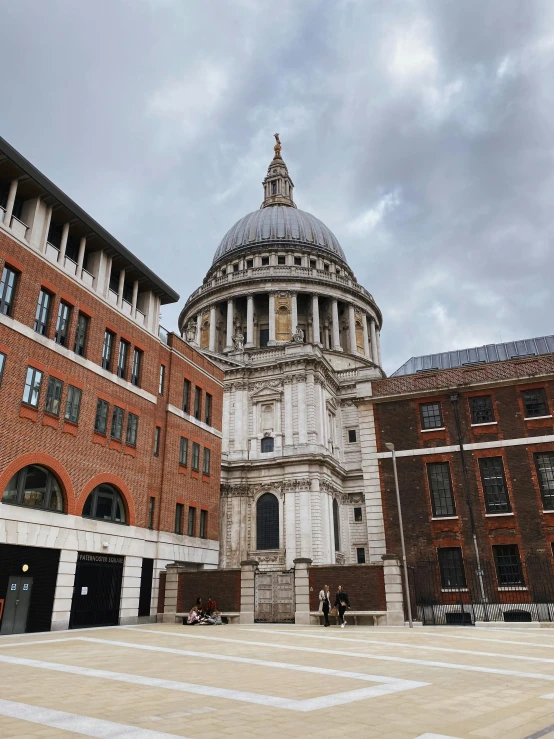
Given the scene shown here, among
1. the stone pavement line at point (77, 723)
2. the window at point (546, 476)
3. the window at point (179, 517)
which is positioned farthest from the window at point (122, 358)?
the window at point (546, 476)

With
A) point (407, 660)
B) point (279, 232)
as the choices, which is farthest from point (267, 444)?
point (279, 232)

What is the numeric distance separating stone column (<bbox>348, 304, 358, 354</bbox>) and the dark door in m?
58.8

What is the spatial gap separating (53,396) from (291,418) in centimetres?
3256

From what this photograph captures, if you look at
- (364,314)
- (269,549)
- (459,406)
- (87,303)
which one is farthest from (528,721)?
(364,314)

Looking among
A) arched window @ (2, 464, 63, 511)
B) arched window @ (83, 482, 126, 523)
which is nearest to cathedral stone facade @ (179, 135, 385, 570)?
arched window @ (83, 482, 126, 523)

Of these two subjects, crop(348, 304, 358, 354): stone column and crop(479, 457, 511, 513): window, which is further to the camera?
crop(348, 304, 358, 354): stone column

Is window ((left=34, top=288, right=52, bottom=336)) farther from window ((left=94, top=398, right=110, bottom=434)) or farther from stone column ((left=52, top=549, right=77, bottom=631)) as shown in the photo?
stone column ((left=52, top=549, right=77, bottom=631))

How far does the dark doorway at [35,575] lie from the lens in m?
21.6

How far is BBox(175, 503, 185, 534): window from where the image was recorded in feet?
109

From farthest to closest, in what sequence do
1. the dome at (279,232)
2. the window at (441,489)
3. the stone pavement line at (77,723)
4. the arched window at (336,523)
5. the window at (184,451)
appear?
the dome at (279,232) → the arched window at (336,523) → the window at (184,451) → the window at (441,489) → the stone pavement line at (77,723)

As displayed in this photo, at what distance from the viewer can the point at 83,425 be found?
2602 cm

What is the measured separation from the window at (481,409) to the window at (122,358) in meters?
20.4

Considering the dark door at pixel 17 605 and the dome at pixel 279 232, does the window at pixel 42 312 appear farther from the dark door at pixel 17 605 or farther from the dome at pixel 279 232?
the dome at pixel 279 232

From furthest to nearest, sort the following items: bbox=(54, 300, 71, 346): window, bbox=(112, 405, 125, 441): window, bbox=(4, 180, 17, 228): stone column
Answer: bbox=(112, 405, 125, 441): window
bbox=(54, 300, 71, 346): window
bbox=(4, 180, 17, 228): stone column
